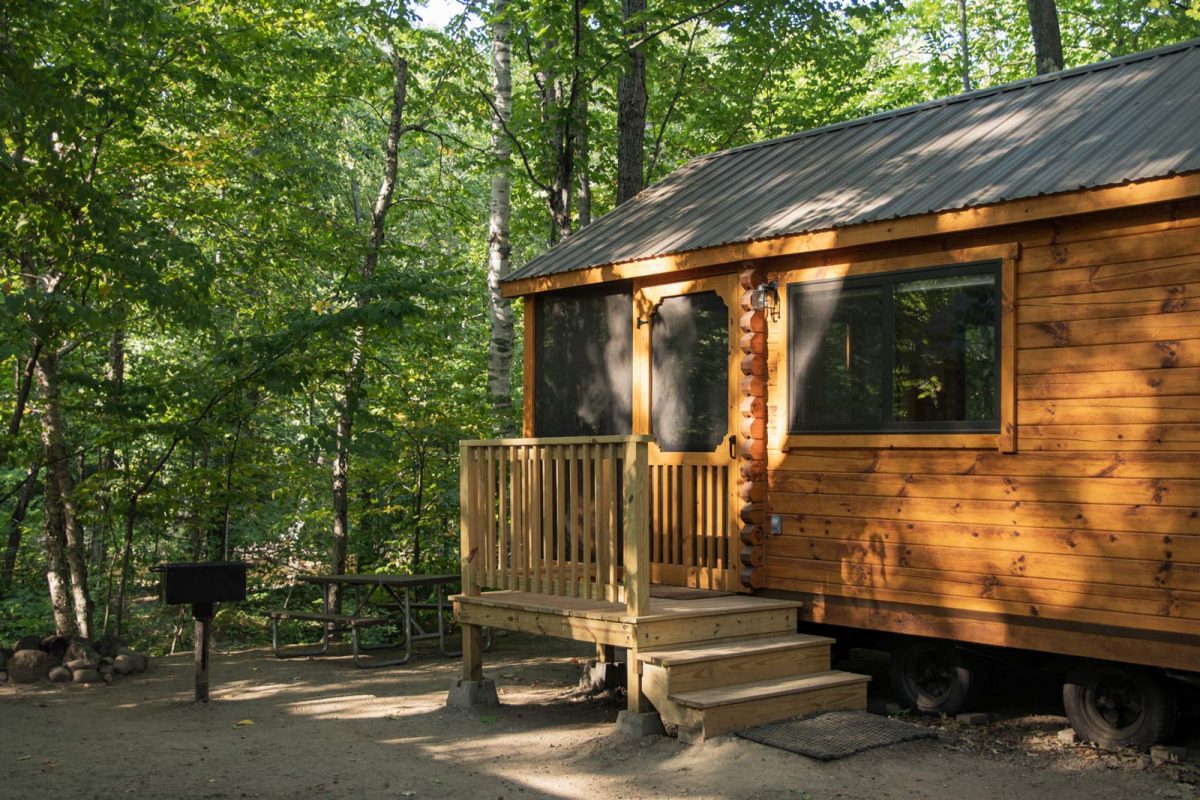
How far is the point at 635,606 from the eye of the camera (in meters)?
6.41

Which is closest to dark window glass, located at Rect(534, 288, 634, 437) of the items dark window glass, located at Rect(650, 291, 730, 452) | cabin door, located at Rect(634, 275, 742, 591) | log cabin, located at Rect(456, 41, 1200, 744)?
log cabin, located at Rect(456, 41, 1200, 744)

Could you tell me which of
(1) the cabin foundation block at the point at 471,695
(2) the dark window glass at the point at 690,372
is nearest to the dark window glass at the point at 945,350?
(2) the dark window glass at the point at 690,372

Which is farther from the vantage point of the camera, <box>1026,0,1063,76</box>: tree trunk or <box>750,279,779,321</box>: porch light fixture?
<box>1026,0,1063,76</box>: tree trunk

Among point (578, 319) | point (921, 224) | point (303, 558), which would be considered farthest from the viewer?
point (303, 558)

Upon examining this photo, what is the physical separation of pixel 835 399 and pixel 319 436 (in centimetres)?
536

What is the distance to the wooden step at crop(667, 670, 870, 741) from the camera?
6.00 meters

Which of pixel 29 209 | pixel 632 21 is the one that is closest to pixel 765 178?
pixel 632 21

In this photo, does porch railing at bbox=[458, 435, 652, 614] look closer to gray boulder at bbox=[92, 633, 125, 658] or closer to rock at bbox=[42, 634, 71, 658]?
gray boulder at bbox=[92, 633, 125, 658]

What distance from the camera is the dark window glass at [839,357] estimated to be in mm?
6867

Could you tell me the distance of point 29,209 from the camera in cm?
863

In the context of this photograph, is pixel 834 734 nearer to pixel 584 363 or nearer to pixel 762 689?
pixel 762 689

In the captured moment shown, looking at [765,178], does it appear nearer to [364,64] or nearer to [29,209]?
[29,209]

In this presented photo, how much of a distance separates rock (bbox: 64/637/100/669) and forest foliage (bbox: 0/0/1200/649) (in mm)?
1191

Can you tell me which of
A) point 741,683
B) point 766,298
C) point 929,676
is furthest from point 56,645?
point 929,676
